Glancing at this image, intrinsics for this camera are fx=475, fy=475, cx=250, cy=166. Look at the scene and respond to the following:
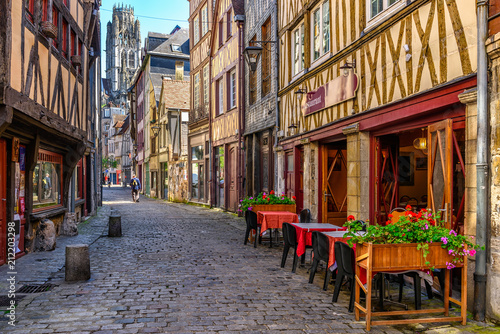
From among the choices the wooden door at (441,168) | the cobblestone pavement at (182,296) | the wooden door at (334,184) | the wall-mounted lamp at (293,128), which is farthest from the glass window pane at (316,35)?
the wooden door at (441,168)

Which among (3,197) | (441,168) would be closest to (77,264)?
(3,197)

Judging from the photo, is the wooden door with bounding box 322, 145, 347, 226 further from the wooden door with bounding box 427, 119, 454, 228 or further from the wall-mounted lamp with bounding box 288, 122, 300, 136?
the wooden door with bounding box 427, 119, 454, 228

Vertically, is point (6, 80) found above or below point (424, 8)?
below

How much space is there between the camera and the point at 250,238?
9906 mm

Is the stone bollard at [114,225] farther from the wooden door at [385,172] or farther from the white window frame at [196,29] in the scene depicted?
the white window frame at [196,29]

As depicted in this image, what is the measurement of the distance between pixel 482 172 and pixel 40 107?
602cm

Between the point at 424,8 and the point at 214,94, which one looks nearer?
the point at 424,8

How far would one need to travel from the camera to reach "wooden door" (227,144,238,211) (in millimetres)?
17016

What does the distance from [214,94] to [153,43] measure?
745 inches

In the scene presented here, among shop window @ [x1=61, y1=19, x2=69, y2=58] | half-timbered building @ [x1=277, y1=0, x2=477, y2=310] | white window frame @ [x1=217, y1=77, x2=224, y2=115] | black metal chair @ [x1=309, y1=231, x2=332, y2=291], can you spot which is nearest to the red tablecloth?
half-timbered building @ [x1=277, y1=0, x2=477, y2=310]

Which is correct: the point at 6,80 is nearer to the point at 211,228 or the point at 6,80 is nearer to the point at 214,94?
the point at 211,228

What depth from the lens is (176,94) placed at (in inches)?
1093

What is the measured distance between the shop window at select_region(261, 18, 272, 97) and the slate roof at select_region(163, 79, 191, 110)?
43.2ft

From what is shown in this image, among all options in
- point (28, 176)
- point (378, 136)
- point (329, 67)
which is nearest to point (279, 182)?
point (329, 67)
